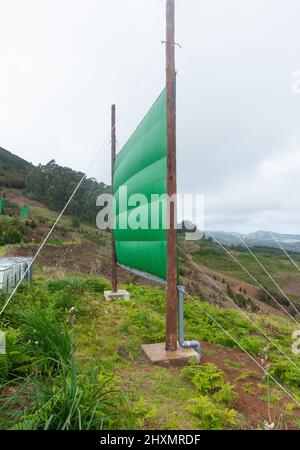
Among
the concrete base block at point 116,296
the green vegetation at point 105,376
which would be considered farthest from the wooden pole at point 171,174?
the concrete base block at point 116,296

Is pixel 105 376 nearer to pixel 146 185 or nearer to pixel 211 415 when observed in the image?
pixel 211 415

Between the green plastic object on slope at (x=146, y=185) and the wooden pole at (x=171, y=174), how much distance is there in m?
0.12

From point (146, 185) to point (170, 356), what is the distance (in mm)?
2772

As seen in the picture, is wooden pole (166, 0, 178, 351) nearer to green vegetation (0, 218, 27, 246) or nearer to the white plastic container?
the white plastic container

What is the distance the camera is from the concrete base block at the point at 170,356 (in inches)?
184

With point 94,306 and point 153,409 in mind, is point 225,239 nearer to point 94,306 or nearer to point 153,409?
point 153,409

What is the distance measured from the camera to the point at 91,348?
501 centimetres

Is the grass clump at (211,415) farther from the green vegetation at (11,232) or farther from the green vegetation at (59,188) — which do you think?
the green vegetation at (59,188)

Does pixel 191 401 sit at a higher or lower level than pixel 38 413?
lower

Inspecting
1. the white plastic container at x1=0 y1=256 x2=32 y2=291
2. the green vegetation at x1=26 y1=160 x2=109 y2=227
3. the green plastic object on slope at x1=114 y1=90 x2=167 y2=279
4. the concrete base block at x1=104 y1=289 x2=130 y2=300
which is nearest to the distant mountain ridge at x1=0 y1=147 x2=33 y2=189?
the green vegetation at x1=26 y1=160 x2=109 y2=227

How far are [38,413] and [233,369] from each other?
120 inches

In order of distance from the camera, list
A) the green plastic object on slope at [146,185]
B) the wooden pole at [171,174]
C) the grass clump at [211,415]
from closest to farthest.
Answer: the grass clump at [211,415]
the wooden pole at [171,174]
the green plastic object on slope at [146,185]

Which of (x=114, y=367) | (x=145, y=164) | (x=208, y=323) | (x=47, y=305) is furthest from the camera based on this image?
(x=208, y=323)
